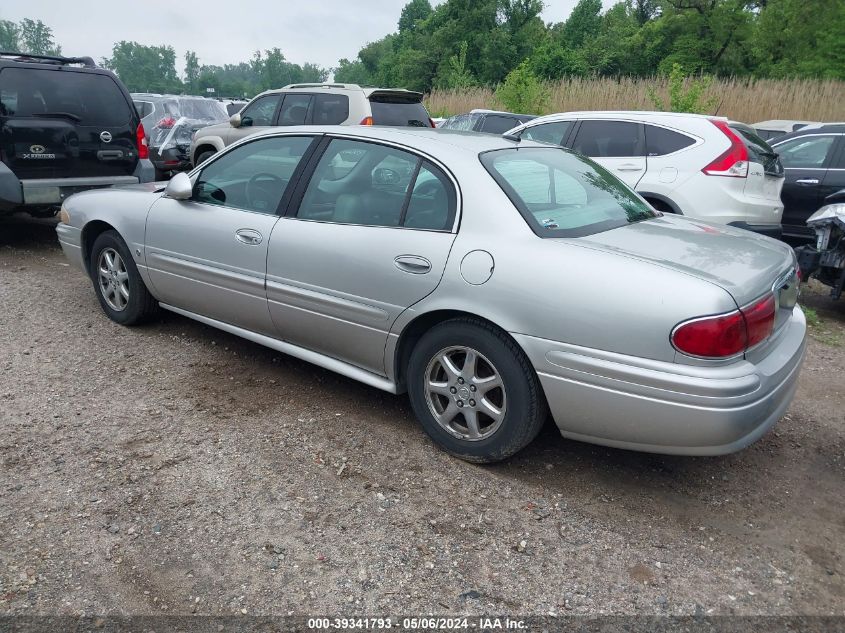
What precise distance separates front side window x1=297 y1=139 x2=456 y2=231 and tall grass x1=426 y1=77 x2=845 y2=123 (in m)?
18.1

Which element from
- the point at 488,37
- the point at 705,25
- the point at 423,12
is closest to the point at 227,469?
the point at 705,25

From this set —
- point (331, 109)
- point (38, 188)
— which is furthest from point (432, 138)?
point (331, 109)

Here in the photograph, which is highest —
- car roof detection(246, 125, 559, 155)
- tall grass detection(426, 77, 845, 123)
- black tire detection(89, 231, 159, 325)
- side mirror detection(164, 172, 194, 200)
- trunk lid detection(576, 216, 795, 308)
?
tall grass detection(426, 77, 845, 123)

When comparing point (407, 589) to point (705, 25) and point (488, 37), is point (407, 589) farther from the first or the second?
point (488, 37)

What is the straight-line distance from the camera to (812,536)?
114 inches

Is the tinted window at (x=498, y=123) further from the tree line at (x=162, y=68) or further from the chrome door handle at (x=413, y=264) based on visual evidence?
the tree line at (x=162, y=68)

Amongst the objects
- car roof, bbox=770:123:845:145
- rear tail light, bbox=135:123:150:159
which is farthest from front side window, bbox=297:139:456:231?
car roof, bbox=770:123:845:145

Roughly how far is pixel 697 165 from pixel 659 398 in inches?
179

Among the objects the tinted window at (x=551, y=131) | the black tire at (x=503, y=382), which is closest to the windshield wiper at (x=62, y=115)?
the tinted window at (x=551, y=131)

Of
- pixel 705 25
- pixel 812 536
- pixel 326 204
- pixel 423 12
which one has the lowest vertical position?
pixel 812 536

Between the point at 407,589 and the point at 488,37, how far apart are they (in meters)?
55.5

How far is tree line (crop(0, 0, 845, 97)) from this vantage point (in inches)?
1366

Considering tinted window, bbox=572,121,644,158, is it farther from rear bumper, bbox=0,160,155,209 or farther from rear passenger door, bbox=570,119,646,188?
rear bumper, bbox=0,160,155,209

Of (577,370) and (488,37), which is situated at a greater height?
(488,37)
